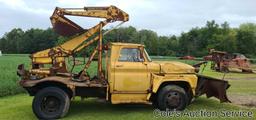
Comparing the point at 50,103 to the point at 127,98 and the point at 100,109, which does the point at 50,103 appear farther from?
the point at 127,98

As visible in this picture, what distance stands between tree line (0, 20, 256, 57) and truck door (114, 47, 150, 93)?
62726mm

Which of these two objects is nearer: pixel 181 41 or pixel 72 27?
pixel 72 27

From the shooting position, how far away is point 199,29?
111688 mm

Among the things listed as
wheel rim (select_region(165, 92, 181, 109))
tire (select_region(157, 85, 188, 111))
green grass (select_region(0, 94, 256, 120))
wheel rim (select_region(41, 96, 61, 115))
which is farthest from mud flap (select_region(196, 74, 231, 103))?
wheel rim (select_region(41, 96, 61, 115))

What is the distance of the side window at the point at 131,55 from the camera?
38.6ft

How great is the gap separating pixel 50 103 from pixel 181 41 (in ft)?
296

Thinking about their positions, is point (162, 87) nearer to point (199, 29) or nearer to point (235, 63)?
point (235, 63)

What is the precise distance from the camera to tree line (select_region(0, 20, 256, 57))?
8326cm

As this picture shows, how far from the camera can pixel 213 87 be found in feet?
42.3

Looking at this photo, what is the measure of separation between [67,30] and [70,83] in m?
1.79

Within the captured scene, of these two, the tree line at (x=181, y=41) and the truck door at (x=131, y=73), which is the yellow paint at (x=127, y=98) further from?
the tree line at (x=181, y=41)

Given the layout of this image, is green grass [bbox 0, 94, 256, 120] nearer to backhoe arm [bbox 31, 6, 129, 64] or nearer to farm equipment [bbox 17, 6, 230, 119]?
farm equipment [bbox 17, 6, 230, 119]

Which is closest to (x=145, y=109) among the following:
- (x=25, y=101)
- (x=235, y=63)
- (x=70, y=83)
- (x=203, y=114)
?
(x=203, y=114)

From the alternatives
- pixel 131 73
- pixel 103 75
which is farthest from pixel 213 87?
pixel 103 75
